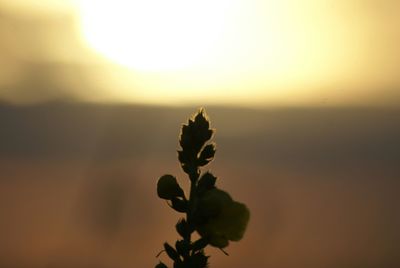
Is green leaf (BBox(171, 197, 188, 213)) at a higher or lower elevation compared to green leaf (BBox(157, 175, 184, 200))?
lower

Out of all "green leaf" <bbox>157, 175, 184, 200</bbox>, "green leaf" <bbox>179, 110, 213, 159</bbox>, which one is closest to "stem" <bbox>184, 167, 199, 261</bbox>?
"green leaf" <bbox>179, 110, 213, 159</bbox>

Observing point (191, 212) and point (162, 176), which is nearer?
point (191, 212)

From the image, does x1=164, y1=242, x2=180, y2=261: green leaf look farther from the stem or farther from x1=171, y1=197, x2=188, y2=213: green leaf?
x1=171, y1=197, x2=188, y2=213: green leaf

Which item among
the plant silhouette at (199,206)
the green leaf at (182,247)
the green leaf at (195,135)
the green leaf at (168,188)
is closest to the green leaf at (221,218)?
the plant silhouette at (199,206)

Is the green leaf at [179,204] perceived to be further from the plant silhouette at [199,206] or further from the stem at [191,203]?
the stem at [191,203]

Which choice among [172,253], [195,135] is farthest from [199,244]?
[195,135]

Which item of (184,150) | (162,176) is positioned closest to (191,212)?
(184,150)

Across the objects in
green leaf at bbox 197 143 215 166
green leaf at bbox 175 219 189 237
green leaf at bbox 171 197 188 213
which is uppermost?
green leaf at bbox 197 143 215 166

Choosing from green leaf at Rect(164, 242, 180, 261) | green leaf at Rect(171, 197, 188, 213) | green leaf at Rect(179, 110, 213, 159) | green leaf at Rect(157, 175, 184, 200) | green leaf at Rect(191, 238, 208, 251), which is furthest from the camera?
green leaf at Rect(157, 175, 184, 200)

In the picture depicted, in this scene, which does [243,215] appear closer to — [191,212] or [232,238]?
[232,238]
